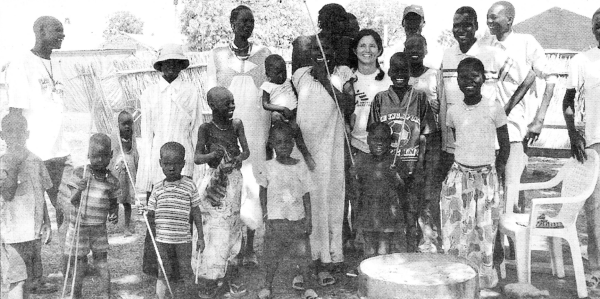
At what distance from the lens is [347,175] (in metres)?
5.32

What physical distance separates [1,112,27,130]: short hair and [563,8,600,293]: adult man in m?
4.17

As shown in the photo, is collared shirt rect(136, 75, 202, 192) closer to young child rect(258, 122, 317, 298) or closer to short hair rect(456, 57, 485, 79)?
young child rect(258, 122, 317, 298)

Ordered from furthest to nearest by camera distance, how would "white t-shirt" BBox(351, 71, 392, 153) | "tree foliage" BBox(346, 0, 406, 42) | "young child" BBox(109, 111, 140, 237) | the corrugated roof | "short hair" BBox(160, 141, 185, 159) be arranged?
"tree foliage" BBox(346, 0, 406, 42), the corrugated roof, "young child" BBox(109, 111, 140, 237), "white t-shirt" BBox(351, 71, 392, 153), "short hair" BBox(160, 141, 185, 159)

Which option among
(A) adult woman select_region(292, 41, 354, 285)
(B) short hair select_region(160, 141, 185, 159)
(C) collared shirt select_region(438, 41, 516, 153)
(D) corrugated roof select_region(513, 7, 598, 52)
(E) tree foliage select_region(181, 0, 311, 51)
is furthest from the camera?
(D) corrugated roof select_region(513, 7, 598, 52)

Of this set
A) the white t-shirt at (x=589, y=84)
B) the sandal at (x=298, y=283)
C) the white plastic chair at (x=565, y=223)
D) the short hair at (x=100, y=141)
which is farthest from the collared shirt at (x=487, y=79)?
the short hair at (x=100, y=141)

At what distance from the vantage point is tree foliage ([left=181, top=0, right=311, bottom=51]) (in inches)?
292

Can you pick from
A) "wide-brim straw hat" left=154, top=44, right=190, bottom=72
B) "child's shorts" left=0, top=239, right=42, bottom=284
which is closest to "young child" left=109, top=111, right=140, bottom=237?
"wide-brim straw hat" left=154, top=44, right=190, bottom=72

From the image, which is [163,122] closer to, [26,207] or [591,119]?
[26,207]

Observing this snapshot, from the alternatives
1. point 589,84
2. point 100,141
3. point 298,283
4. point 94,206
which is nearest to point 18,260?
point 94,206

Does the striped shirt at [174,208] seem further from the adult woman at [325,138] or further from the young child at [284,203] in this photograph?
the adult woman at [325,138]

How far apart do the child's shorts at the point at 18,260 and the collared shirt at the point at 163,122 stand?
0.89 metres

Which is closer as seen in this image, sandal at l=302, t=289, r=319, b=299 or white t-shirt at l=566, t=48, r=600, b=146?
sandal at l=302, t=289, r=319, b=299

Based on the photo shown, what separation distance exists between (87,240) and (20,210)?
0.48 metres

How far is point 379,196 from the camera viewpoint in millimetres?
4723
